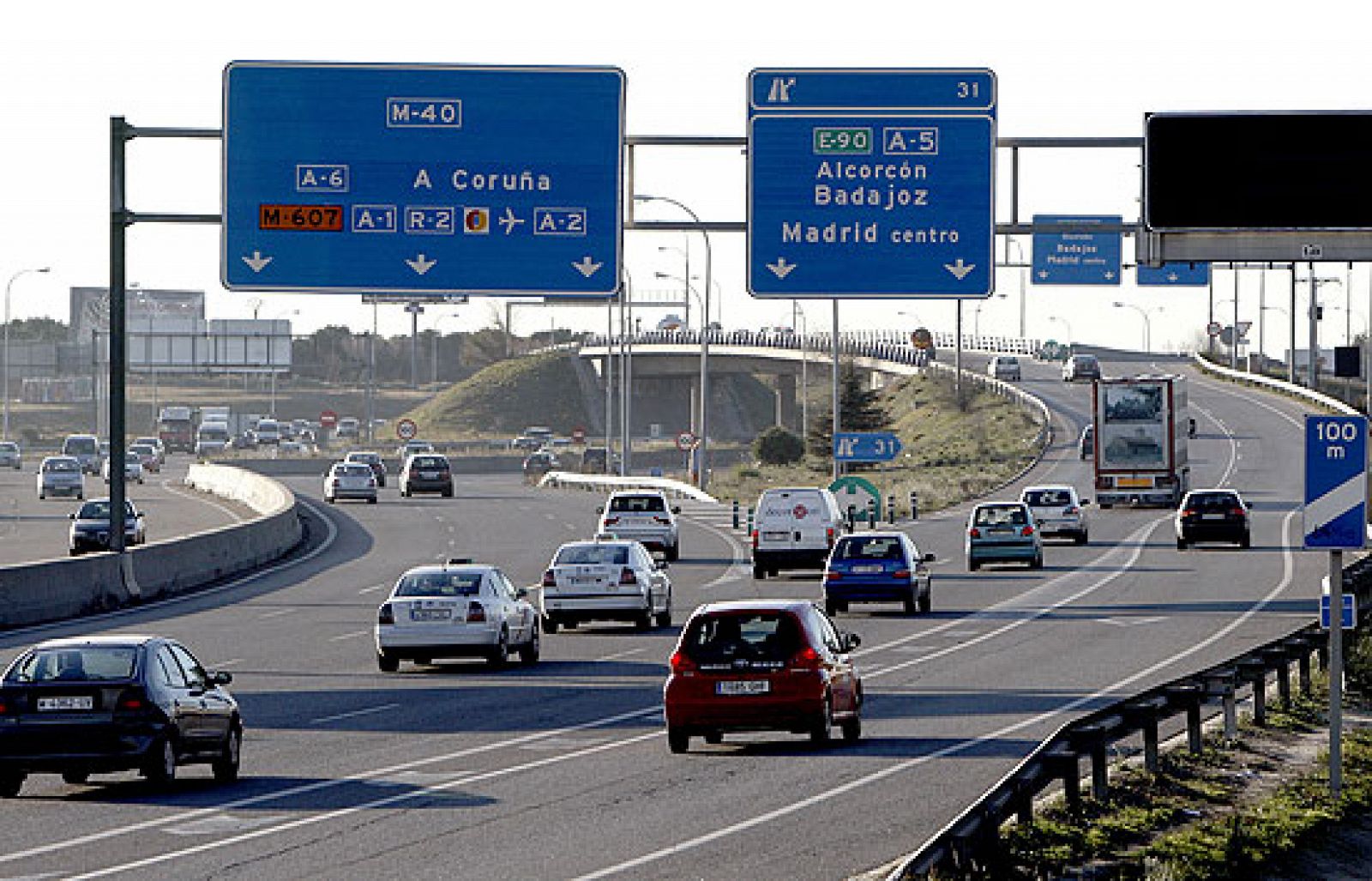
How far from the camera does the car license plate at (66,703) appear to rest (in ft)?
60.7

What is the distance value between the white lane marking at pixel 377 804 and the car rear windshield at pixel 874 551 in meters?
18.2

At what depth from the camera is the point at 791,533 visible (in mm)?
51344

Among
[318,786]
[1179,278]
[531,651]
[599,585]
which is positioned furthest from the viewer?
[1179,278]

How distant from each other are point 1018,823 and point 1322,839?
2793 millimetres

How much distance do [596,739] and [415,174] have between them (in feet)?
41.9

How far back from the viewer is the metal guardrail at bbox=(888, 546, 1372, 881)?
12.8m

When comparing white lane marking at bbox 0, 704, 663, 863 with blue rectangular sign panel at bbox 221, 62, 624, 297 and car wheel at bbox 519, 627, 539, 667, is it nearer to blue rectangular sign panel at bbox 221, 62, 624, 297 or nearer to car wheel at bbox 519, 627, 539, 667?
car wheel at bbox 519, 627, 539, 667

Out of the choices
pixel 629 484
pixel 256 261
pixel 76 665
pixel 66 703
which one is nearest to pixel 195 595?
pixel 256 261

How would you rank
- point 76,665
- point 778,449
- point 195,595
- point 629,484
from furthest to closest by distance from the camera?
point 778,449 → point 629,484 → point 195,595 → point 76,665

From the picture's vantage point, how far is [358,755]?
A: 21.6m

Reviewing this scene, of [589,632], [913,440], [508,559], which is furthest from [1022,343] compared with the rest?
→ [589,632]

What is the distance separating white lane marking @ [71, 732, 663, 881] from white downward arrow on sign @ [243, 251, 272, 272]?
12.5m

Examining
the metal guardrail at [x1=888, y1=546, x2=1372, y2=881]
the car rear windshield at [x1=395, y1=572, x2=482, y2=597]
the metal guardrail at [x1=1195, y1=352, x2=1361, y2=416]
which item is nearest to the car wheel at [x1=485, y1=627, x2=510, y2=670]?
the car rear windshield at [x1=395, y1=572, x2=482, y2=597]

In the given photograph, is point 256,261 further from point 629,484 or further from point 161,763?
point 629,484
